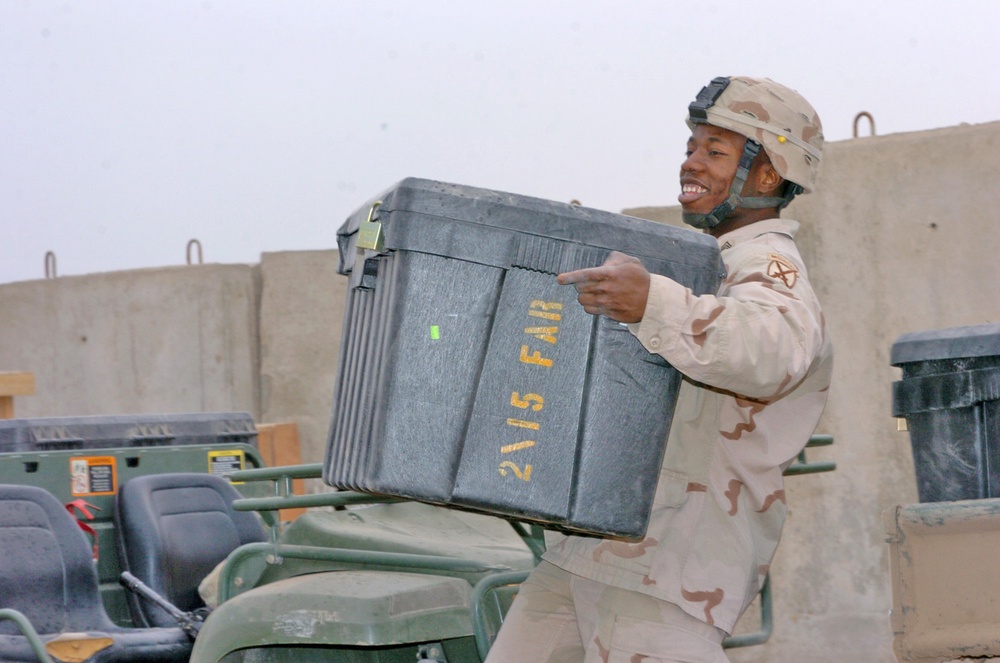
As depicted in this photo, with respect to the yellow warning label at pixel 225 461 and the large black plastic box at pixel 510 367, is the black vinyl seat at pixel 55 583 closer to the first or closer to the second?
the yellow warning label at pixel 225 461

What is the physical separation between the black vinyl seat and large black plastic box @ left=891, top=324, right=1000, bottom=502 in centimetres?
242

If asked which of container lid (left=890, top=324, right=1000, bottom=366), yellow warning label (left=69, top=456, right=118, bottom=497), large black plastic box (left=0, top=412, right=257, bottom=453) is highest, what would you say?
container lid (left=890, top=324, right=1000, bottom=366)

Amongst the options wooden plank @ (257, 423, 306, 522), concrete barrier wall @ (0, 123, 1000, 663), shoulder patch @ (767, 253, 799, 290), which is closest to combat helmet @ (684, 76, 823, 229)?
shoulder patch @ (767, 253, 799, 290)

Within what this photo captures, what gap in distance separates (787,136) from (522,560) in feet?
4.37

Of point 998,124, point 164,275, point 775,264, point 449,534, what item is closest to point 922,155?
point 998,124

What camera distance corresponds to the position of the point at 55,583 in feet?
14.3

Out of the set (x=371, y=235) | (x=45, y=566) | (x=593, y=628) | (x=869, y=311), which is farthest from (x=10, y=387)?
(x=593, y=628)

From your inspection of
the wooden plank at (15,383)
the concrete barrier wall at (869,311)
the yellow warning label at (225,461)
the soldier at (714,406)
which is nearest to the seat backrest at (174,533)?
the yellow warning label at (225,461)

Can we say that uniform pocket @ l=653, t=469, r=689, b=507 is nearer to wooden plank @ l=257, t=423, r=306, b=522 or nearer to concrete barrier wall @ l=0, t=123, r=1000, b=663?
concrete barrier wall @ l=0, t=123, r=1000, b=663

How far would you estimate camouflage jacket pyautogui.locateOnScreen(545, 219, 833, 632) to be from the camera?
93.4 inches

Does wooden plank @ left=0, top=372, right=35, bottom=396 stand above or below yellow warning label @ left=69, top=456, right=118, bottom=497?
above

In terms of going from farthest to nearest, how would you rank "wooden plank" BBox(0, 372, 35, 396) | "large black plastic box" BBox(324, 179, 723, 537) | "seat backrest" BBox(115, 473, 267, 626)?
"wooden plank" BBox(0, 372, 35, 396) < "seat backrest" BBox(115, 473, 267, 626) < "large black plastic box" BBox(324, 179, 723, 537)

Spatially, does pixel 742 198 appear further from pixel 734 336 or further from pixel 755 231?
pixel 734 336

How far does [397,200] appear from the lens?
8.20ft
